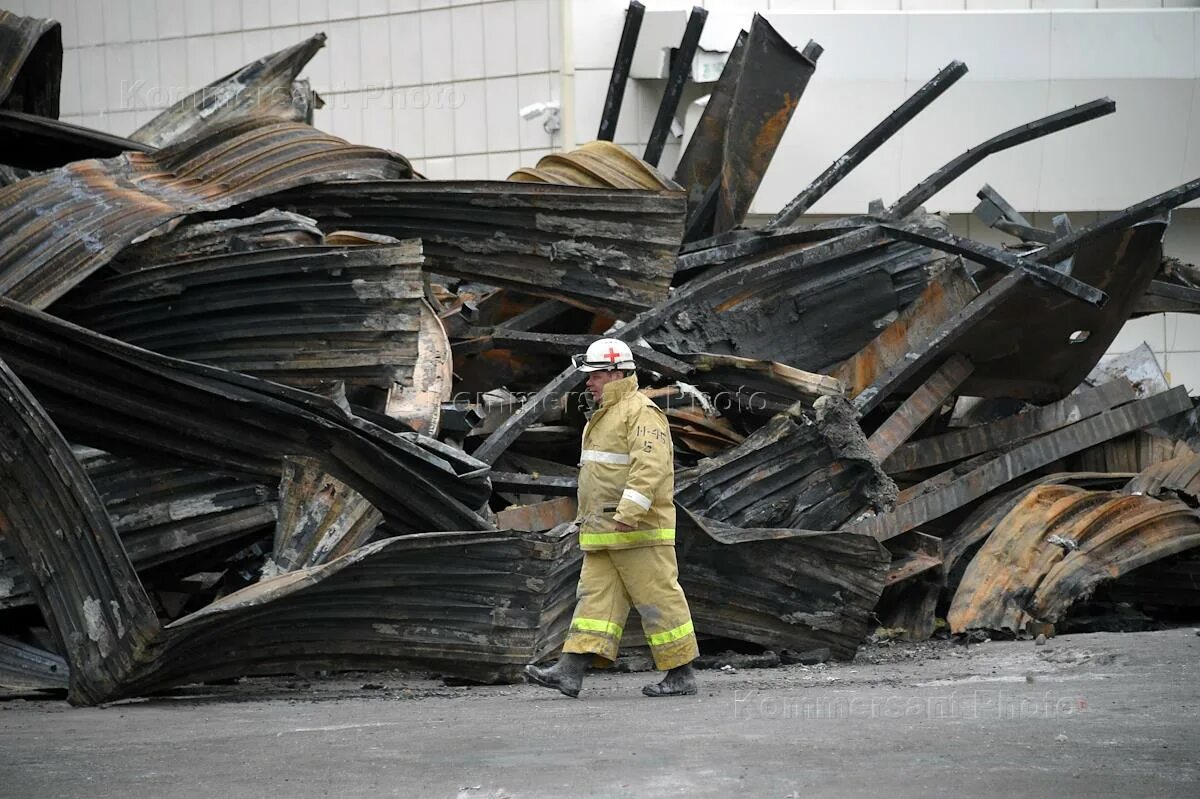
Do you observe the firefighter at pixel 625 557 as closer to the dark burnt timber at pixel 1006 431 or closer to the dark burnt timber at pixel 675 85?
the dark burnt timber at pixel 1006 431

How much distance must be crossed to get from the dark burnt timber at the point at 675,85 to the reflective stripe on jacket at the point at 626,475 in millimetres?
4900

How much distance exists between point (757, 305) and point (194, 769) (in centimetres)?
442

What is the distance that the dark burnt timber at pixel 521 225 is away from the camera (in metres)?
6.61

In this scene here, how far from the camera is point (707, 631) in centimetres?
600

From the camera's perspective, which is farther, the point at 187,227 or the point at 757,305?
the point at 757,305

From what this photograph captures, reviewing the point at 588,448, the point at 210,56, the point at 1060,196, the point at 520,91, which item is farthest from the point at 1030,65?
the point at 588,448

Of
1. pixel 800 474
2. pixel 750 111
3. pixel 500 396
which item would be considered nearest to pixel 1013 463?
pixel 800 474

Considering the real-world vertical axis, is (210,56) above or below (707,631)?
above

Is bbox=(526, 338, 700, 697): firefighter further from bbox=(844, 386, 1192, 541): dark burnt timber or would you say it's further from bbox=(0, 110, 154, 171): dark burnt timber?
bbox=(0, 110, 154, 171): dark burnt timber

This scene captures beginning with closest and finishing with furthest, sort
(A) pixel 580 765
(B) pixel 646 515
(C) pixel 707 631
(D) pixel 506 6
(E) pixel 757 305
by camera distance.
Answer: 1. (A) pixel 580 765
2. (B) pixel 646 515
3. (C) pixel 707 631
4. (E) pixel 757 305
5. (D) pixel 506 6

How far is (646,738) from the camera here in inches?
158

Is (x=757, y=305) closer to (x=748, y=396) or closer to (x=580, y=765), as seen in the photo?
(x=748, y=396)

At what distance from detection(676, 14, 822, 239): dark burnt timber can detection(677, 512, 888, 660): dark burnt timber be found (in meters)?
3.02

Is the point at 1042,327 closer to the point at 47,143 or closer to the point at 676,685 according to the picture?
the point at 676,685
